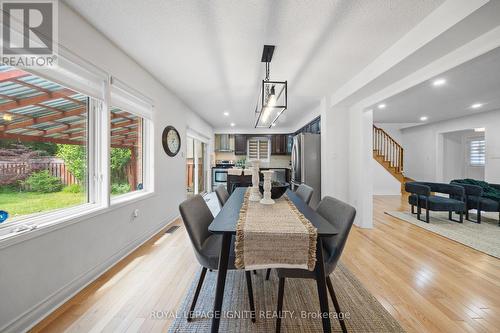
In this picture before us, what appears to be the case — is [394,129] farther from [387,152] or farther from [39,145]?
[39,145]

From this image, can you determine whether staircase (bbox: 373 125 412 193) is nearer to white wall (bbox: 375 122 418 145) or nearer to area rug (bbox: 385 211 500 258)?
white wall (bbox: 375 122 418 145)

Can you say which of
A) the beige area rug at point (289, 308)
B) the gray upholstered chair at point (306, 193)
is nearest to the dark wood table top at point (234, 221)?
the gray upholstered chair at point (306, 193)

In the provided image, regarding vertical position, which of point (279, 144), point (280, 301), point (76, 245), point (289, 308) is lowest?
point (289, 308)

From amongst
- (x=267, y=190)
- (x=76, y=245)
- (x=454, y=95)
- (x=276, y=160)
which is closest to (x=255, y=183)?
(x=267, y=190)

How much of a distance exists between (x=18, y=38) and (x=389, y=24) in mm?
2939

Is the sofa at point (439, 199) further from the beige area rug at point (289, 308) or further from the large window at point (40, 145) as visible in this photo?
the large window at point (40, 145)

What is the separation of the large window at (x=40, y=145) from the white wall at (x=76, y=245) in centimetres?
30

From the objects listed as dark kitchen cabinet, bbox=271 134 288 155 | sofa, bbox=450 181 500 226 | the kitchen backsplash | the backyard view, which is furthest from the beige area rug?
the kitchen backsplash

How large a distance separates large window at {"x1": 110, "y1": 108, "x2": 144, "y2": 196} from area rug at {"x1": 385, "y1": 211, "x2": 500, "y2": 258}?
4849mm

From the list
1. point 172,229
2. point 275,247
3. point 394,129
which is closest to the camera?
point 275,247

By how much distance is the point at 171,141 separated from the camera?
150 inches

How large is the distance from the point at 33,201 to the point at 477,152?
10.6m

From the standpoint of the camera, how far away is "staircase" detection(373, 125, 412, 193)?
7203 millimetres

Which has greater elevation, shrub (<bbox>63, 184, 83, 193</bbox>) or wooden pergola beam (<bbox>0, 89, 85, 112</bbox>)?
wooden pergola beam (<bbox>0, 89, 85, 112</bbox>)
